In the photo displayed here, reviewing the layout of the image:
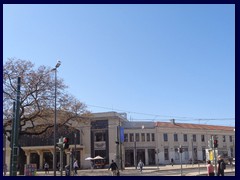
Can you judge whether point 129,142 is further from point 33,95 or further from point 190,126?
point 33,95

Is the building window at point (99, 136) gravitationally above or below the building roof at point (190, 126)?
below

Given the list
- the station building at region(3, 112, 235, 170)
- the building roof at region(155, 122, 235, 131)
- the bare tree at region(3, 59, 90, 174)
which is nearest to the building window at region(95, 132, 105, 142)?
the station building at region(3, 112, 235, 170)

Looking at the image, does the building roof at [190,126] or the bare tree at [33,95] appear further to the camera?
the building roof at [190,126]

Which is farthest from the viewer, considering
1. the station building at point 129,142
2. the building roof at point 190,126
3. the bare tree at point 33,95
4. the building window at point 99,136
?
the building roof at point 190,126

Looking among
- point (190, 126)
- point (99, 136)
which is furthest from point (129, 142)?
point (190, 126)

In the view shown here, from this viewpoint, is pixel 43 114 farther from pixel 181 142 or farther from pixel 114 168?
pixel 181 142

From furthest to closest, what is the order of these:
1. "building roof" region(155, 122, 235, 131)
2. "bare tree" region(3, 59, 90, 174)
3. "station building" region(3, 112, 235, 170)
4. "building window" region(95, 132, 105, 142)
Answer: "building roof" region(155, 122, 235, 131) < "building window" region(95, 132, 105, 142) < "station building" region(3, 112, 235, 170) < "bare tree" region(3, 59, 90, 174)

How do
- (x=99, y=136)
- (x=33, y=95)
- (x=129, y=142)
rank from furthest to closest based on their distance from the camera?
(x=129, y=142), (x=99, y=136), (x=33, y=95)

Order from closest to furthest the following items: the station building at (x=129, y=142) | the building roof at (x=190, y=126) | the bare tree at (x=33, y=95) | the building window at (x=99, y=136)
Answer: the bare tree at (x=33, y=95) < the station building at (x=129, y=142) < the building window at (x=99, y=136) < the building roof at (x=190, y=126)

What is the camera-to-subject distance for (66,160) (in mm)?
59875

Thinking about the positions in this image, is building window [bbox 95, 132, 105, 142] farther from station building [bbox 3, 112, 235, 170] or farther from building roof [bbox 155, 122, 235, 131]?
building roof [bbox 155, 122, 235, 131]

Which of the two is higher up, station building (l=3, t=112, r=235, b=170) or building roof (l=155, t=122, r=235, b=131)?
building roof (l=155, t=122, r=235, b=131)

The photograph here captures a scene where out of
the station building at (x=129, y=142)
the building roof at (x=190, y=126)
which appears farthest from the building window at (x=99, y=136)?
the building roof at (x=190, y=126)

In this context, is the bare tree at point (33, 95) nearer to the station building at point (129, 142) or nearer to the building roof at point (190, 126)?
the station building at point (129, 142)
